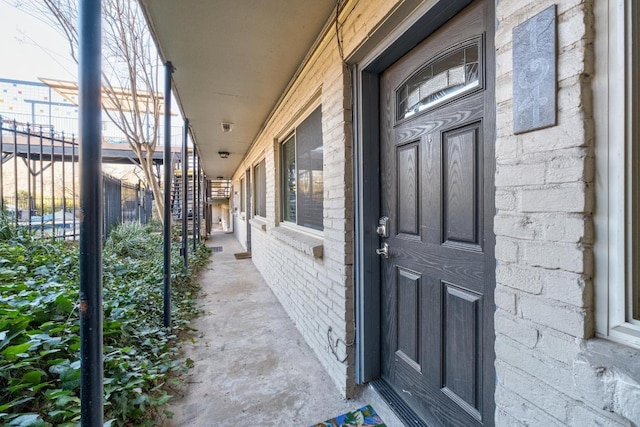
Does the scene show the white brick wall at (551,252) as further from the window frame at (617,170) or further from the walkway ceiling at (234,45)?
the walkway ceiling at (234,45)

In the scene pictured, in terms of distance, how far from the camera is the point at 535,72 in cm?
81

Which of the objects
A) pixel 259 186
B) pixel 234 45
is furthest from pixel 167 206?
pixel 259 186

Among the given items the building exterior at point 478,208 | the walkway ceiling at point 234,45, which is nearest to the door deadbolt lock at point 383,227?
the building exterior at point 478,208

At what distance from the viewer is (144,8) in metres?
1.78

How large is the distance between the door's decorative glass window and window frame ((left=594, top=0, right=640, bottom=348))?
504 millimetres

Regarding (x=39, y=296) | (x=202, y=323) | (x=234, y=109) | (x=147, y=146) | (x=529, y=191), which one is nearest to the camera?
(x=529, y=191)

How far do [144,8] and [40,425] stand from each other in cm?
224

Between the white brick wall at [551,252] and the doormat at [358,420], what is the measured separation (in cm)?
95

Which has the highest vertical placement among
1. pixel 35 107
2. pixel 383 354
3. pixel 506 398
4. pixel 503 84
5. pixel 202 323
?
pixel 35 107

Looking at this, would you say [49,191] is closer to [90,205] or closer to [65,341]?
[65,341]

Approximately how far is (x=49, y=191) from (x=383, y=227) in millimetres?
7793

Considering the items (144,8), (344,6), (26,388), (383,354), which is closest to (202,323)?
(26,388)

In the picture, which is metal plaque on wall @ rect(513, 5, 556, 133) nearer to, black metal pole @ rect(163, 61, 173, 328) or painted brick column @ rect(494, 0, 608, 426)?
painted brick column @ rect(494, 0, 608, 426)

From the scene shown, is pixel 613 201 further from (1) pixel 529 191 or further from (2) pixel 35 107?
(2) pixel 35 107
